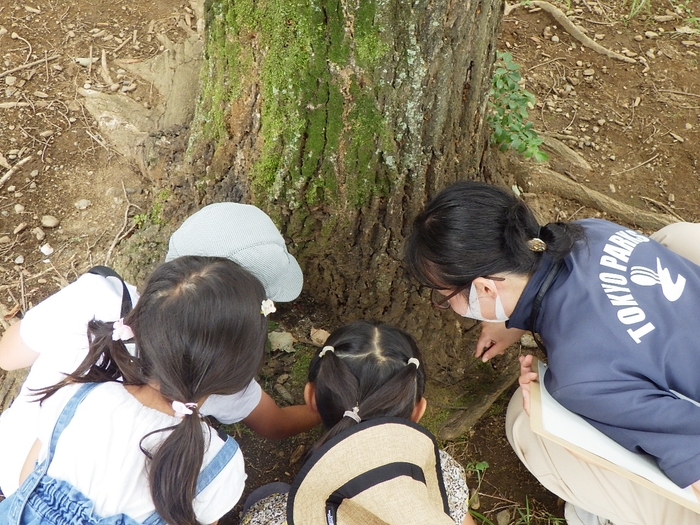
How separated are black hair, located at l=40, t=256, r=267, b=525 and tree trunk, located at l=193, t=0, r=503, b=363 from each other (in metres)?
0.69

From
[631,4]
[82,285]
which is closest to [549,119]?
[631,4]

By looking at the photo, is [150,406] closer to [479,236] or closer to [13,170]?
[479,236]

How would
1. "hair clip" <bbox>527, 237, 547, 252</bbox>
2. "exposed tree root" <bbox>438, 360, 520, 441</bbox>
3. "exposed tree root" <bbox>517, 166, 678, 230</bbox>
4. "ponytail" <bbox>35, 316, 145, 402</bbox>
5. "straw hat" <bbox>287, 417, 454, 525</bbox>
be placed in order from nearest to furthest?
"straw hat" <bbox>287, 417, 454, 525</bbox>
"ponytail" <bbox>35, 316, 145, 402</bbox>
"hair clip" <bbox>527, 237, 547, 252</bbox>
"exposed tree root" <bbox>438, 360, 520, 441</bbox>
"exposed tree root" <bbox>517, 166, 678, 230</bbox>

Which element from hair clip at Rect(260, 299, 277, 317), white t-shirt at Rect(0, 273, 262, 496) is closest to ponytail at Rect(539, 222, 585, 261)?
hair clip at Rect(260, 299, 277, 317)

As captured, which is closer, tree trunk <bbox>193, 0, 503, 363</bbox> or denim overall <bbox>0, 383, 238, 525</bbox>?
denim overall <bbox>0, 383, 238, 525</bbox>

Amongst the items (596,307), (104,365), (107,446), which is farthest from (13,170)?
(596,307)

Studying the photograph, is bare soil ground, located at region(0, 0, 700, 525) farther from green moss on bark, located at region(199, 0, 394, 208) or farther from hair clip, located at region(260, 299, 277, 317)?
hair clip, located at region(260, 299, 277, 317)

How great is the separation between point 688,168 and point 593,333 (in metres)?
2.68

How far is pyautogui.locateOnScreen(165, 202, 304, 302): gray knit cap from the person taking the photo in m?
1.86

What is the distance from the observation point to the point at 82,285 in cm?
191

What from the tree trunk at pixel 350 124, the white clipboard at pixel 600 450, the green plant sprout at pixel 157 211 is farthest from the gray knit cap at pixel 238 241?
the white clipboard at pixel 600 450

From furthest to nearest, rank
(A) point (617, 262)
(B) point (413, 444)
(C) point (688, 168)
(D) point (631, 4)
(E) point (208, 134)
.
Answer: (D) point (631, 4), (C) point (688, 168), (E) point (208, 134), (A) point (617, 262), (B) point (413, 444)

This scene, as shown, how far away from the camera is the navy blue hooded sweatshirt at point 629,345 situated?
5.16ft

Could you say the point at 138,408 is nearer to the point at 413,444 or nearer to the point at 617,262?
the point at 413,444
